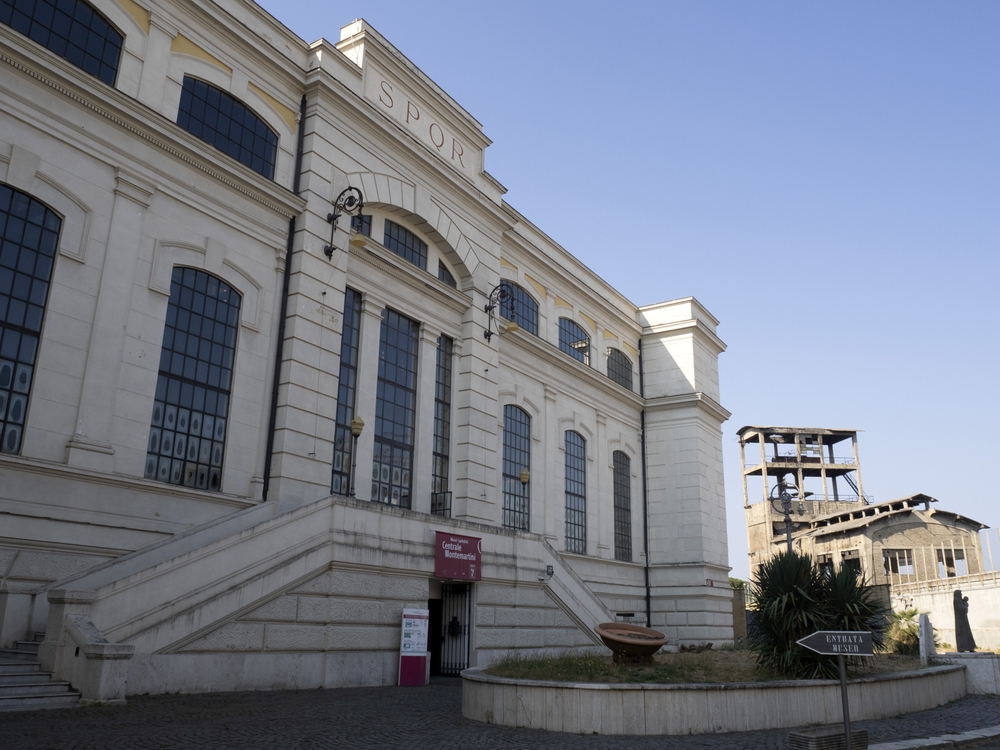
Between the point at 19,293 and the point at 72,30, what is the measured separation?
592cm

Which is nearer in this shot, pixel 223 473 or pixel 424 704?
pixel 424 704

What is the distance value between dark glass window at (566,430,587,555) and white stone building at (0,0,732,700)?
275 cm

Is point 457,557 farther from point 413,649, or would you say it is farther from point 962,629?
point 962,629

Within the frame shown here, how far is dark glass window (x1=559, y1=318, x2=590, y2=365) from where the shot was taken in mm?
35188

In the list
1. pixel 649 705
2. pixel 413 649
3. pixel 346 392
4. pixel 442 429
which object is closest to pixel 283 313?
pixel 346 392

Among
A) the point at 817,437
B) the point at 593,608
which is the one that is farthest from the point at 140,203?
the point at 817,437

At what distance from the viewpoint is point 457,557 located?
20328 mm

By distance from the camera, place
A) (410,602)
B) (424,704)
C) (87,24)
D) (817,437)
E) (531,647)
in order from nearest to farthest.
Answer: (424,704) < (87,24) < (410,602) < (531,647) < (817,437)

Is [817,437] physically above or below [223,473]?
above

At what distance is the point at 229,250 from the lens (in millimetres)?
19453

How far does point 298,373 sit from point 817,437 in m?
69.4

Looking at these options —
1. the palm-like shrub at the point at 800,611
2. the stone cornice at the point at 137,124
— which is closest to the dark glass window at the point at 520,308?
the stone cornice at the point at 137,124

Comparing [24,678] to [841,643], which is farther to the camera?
[24,678]

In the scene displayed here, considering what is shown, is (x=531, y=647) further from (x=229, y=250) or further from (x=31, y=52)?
(x=31, y=52)
